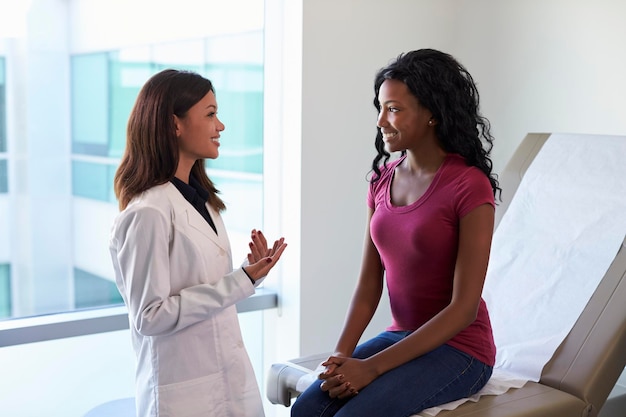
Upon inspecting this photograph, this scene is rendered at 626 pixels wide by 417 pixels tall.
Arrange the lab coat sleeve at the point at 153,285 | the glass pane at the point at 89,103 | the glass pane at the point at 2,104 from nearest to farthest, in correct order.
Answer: the lab coat sleeve at the point at 153,285 < the glass pane at the point at 2,104 < the glass pane at the point at 89,103

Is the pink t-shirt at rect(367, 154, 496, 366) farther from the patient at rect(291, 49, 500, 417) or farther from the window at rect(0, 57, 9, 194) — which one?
the window at rect(0, 57, 9, 194)

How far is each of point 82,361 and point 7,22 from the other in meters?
1.12

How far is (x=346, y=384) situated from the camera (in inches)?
65.8

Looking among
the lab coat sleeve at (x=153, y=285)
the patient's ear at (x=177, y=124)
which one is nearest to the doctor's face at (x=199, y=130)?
the patient's ear at (x=177, y=124)

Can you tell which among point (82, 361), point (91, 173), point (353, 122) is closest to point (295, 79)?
point (353, 122)

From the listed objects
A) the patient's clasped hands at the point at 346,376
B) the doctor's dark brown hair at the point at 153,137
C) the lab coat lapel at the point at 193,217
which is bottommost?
the patient's clasped hands at the point at 346,376

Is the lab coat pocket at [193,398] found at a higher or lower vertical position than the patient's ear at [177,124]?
lower

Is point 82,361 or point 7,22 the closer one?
point 7,22

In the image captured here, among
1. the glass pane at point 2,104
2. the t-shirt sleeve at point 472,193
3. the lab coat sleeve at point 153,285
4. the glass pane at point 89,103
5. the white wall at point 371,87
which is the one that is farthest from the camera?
the white wall at point 371,87

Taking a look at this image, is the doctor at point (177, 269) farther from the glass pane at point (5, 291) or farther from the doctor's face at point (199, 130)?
the glass pane at point (5, 291)

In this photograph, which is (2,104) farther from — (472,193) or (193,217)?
(472,193)

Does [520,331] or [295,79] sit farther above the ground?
[295,79]

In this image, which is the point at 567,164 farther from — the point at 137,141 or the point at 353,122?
the point at 137,141

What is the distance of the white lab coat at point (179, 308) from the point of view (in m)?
1.61
